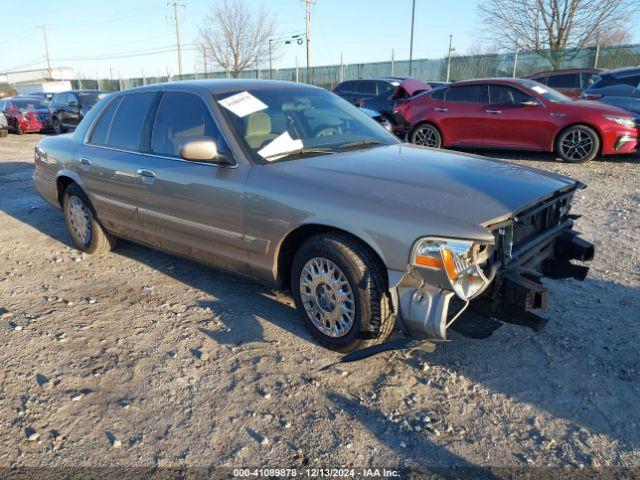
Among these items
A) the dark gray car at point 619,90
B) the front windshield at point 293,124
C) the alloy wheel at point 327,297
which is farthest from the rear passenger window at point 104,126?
the dark gray car at point 619,90

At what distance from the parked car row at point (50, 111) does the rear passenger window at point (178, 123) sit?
14.6 meters

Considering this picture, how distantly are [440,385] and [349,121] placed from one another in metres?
2.29

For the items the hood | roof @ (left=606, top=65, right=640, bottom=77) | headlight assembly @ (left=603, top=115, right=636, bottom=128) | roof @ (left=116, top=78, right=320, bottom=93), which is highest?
roof @ (left=606, top=65, right=640, bottom=77)

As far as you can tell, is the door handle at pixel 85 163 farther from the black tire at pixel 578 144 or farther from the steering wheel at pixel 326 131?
the black tire at pixel 578 144

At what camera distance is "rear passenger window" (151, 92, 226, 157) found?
3.82m

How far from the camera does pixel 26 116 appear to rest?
18406mm

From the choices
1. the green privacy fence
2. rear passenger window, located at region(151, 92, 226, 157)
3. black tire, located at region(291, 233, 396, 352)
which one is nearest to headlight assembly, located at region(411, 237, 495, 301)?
black tire, located at region(291, 233, 396, 352)

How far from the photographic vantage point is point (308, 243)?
3.22 m

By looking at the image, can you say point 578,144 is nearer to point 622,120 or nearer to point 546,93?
point 622,120

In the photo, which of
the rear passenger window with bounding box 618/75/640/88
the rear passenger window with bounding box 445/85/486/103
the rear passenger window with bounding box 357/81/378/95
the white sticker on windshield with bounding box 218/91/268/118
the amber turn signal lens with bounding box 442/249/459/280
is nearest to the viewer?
the amber turn signal lens with bounding box 442/249/459/280

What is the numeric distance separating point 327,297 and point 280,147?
1.13 m

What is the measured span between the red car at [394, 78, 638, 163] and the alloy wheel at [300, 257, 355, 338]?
289 inches

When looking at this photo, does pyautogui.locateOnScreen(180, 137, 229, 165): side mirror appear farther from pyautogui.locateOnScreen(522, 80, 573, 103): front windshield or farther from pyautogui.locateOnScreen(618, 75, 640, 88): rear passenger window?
pyautogui.locateOnScreen(618, 75, 640, 88): rear passenger window

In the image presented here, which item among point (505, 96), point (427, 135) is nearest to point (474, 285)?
point (505, 96)
